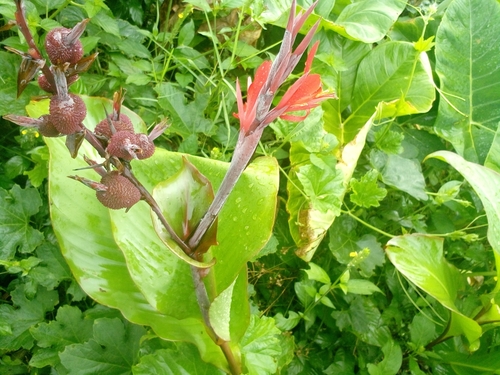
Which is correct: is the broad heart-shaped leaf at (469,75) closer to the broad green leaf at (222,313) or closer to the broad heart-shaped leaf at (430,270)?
the broad heart-shaped leaf at (430,270)

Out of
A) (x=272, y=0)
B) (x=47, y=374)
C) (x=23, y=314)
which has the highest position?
(x=272, y=0)

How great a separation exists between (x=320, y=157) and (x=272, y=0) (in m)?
0.37

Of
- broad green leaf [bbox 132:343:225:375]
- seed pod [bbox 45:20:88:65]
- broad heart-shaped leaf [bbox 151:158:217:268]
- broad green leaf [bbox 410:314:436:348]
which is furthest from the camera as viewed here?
broad green leaf [bbox 410:314:436:348]

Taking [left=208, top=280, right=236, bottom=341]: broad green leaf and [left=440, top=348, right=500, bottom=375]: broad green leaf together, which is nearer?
[left=208, top=280, right=236, bottom=341]: broad green leaf

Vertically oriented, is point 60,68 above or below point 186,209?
above

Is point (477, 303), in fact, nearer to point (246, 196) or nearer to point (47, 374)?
point (246, 196)

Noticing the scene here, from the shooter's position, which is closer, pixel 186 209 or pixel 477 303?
pixel 186 209

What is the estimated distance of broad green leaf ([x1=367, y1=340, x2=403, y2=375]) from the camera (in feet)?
2.84

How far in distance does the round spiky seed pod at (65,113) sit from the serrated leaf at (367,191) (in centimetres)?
60

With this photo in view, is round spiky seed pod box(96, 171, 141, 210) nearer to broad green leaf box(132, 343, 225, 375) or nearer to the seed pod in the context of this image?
the seed pod

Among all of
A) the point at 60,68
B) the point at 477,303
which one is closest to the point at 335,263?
the point at 477,303

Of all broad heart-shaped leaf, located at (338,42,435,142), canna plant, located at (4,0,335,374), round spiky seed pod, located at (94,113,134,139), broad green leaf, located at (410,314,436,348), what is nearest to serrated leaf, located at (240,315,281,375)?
canna plant, located at (4,0,335,374)

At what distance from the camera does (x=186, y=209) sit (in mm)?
612

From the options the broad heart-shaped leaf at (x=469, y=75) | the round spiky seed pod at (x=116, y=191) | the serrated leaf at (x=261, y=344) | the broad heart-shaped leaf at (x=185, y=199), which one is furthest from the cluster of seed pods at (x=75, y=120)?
the broad heart-shaped leaf at (x=469, y=75)
